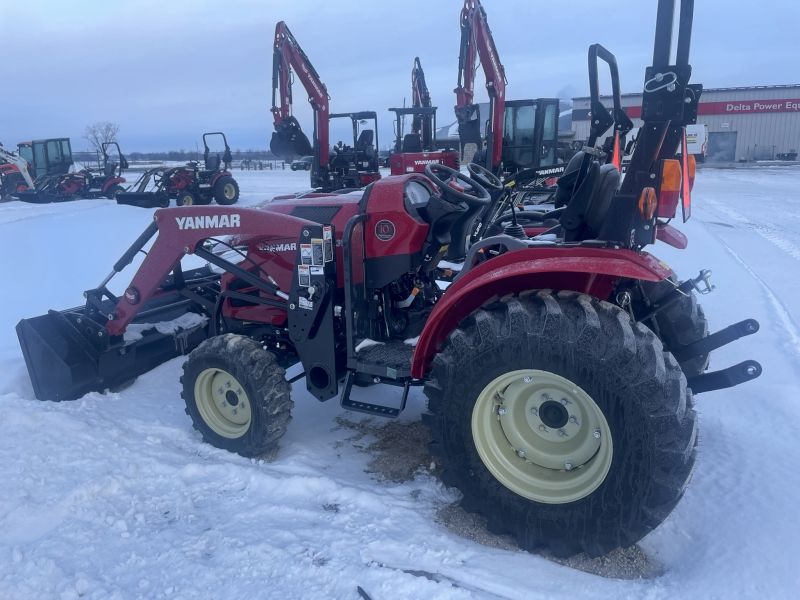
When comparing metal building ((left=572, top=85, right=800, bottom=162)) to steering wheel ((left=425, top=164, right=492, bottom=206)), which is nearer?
steering wheel ((left=425, top=164, right=492, bottom=206))

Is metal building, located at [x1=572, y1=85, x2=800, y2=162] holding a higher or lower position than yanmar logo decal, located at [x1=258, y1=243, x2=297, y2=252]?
higher

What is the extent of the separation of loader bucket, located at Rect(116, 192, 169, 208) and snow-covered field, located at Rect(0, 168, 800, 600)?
12118 mm

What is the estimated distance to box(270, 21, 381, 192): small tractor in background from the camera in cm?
1438

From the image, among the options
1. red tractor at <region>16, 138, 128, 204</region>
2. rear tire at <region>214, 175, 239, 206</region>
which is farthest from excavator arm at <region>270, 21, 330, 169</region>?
red tractor at <region>16, 138, 128, 204</region>

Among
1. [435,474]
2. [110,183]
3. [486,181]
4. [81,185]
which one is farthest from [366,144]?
[435,474]

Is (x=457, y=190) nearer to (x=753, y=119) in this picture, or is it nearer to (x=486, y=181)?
(x=486, y=181)

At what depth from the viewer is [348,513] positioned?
2.84 meters

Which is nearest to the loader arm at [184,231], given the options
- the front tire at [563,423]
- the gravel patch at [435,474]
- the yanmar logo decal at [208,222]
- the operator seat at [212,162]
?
the yanmar logo decal at [208,222]

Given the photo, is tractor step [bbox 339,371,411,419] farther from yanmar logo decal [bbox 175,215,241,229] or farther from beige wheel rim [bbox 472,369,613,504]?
yanmar logo decal [bbox 175,215,241,229]

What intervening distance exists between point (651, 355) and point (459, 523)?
3.92 feet

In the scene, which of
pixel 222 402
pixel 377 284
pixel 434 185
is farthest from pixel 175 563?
pixel 434 185

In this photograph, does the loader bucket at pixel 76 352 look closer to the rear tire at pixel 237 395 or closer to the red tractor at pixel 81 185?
the rear tire at pixel 237 395

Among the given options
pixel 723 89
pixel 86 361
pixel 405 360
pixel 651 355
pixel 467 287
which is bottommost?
pixel 86 361

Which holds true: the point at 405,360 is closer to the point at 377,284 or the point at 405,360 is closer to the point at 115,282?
the point at 377,284
